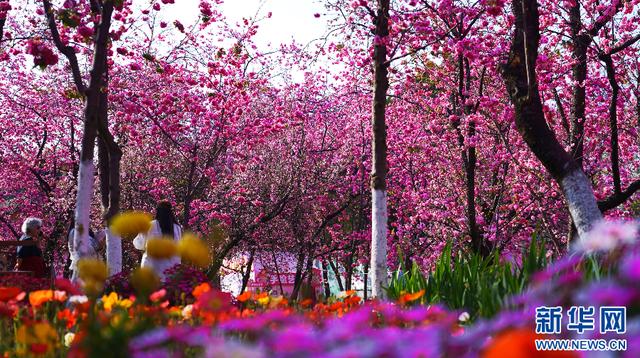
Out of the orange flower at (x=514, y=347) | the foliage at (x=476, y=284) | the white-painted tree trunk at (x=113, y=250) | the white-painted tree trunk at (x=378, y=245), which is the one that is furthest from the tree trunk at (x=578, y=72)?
the orange flower at (x=514, y=347)

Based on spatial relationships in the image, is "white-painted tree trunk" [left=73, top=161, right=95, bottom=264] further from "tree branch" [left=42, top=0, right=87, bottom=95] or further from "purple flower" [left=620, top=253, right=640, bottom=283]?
"purple flower" [left=620, top=253, right=640, bottom=283]

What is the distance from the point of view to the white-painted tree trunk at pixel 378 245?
311 inches

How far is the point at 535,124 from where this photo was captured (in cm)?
743

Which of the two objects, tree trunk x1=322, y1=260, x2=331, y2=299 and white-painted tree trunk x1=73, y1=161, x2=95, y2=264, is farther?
tree trunk x1=322, y1=260, x2=331, y2=299

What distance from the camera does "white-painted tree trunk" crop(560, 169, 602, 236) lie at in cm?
675

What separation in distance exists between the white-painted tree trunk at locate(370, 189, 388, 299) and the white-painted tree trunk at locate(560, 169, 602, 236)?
2.01 metres

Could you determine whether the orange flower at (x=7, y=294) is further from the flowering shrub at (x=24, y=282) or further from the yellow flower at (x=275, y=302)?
the flowering shrub at (x=24, y=282)

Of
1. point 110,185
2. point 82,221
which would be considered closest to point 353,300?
point 82,221

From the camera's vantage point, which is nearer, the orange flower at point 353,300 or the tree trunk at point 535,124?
the orange flower at point 353,300

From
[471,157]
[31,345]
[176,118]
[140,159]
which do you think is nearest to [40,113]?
[140,159]

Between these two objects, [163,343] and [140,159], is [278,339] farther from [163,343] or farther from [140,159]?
[140,159]

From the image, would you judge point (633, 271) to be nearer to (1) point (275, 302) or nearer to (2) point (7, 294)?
(1) point (275, 302)

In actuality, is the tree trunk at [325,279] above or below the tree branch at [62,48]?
below

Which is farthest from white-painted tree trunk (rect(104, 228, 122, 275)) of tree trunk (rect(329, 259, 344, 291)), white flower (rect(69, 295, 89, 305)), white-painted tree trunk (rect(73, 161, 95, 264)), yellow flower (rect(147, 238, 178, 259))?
tree trunk (rect(329, 259, 344, 291))
